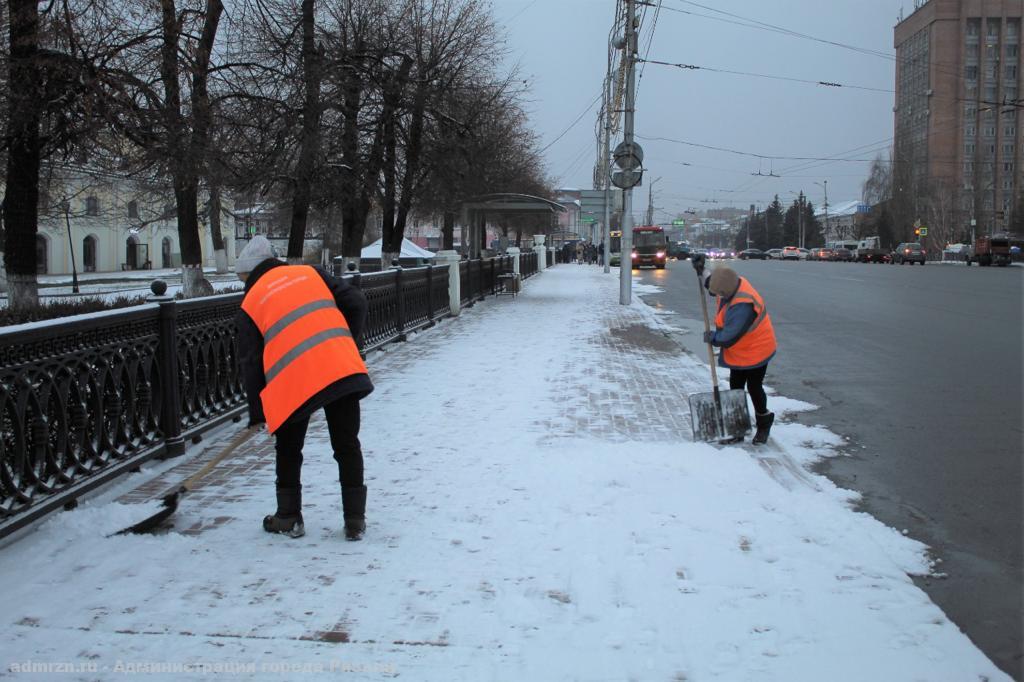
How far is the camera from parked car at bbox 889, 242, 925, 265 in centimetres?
6209

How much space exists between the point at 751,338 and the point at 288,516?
3874 mm

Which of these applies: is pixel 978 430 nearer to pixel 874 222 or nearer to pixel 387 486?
pixel 387 486

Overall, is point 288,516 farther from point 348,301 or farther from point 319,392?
point 348,301

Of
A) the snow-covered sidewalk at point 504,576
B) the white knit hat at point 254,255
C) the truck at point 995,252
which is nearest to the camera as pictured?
the snow-covered sidewalk at point 504,576

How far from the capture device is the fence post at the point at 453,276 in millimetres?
18188

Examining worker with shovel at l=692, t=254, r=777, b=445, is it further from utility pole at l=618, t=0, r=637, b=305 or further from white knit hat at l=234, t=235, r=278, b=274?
utility pole at l=618, t=0, r=637, b=305

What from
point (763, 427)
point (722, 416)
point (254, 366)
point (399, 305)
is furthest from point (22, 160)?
point (763, 427)

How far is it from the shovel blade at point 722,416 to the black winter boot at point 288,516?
3408mm

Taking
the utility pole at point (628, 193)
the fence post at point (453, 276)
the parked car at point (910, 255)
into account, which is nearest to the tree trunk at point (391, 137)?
the fence post at point (453, 276)

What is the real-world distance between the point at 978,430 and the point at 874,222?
340ft

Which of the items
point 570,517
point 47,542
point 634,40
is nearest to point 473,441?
point 570,517

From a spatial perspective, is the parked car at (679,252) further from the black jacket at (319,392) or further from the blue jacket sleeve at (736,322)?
the black jacket at (319,392)

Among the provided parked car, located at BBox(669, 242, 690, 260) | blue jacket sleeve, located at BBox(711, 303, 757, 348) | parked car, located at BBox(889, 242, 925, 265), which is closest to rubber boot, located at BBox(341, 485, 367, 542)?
blue jacket sleeve, located at BBox(711, 303, 757, 348)

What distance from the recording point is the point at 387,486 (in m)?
5.77
